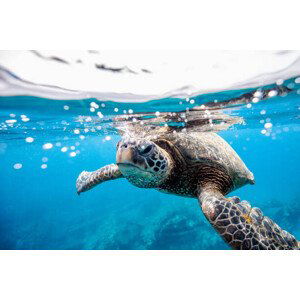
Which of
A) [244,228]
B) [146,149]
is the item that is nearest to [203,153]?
[146,149]

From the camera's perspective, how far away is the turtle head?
3.24 meters

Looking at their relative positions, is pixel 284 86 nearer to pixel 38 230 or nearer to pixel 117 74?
pixel 117 74

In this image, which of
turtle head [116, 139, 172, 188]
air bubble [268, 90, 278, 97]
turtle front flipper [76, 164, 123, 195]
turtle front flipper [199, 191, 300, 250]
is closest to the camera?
turtle front flipper [199, 191, 300, 250]

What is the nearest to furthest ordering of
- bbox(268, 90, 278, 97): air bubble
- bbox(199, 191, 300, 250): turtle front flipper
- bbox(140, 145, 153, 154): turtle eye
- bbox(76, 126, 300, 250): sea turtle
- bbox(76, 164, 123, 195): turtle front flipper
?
bbox(199, 191, 300, 250): turtle front flipper, bbox(76, 126, 300, 250): sea turtle, bbox(140, 145, 153, 154): turtle eye, bbox(76, 164, 123, 195): turtle front flipper, bbox(268, 90, 278, 97): air bubble

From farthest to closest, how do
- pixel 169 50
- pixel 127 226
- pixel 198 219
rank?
1. pixel 127 226
2. pixel 198 219
3. pixel 169 50

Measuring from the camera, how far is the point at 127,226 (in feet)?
47.7

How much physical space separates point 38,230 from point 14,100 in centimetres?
1471

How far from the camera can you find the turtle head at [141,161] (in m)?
3.24

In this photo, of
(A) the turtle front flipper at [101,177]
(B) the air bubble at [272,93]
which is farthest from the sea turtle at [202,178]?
(B) the air bubble at [272,93]

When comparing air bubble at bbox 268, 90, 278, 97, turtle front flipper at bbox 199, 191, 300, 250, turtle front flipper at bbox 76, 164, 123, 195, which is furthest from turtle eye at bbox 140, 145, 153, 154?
air bubble at bbox 268, 90, 278, 97

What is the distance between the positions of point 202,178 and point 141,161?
165cm

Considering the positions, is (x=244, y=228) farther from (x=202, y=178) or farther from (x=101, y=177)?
(x=101, y=177)

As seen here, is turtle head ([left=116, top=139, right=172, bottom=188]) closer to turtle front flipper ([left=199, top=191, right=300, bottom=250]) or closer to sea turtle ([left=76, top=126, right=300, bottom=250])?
sea turtle ([left=76, top=126, right=300, bottom=250])

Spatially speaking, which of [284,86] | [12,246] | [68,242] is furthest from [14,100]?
[12,246]
